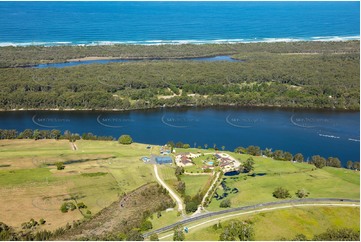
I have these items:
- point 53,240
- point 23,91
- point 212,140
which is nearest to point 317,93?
point 212,140

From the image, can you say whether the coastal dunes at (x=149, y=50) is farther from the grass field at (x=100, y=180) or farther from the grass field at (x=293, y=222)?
the grass field at (x=293, y=222)

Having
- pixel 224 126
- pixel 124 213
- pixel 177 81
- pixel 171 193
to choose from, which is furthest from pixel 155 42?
pixel 124 213

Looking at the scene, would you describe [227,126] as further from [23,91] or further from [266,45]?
[266,45]

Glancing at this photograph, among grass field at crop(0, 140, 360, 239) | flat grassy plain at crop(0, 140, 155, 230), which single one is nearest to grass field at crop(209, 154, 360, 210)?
grass field at crop(0, 140, 360, 239)

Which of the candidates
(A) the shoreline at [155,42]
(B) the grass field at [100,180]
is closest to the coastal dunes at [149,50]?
(A) the shoreline at [155,42]

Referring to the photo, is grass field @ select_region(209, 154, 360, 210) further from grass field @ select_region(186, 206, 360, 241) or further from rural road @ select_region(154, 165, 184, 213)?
rural road @ select_region(154, 165, 184, 213)

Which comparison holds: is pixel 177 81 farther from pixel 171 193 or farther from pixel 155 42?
pixel 155 42
